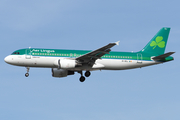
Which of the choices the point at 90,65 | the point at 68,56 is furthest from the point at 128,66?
the point at 68,56

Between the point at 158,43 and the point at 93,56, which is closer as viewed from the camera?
the point at 93,56

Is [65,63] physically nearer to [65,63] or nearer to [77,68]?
[65,63]

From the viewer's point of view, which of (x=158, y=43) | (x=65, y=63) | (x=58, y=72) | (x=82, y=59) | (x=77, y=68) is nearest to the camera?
(x=65, y=63)

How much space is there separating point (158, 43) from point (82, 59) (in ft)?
45.5

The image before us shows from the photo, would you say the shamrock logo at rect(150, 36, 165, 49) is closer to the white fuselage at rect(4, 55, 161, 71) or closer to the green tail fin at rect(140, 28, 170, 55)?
the green tail fin at rect(140, 28, 170, 55)

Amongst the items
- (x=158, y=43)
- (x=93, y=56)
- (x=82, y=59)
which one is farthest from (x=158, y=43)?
(x=82, y=59)

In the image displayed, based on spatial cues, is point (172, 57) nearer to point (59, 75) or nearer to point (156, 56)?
point (156, 56)

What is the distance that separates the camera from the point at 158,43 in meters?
50.2

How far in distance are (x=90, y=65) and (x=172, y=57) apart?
12343 millimetres

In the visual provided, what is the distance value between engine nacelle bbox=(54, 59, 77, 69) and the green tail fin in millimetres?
12421

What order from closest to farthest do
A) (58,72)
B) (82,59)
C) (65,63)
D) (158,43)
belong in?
(65,63), (82,59), (58,72), (158,43)

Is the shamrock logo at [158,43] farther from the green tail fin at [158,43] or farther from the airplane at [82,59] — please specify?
the airplane at [82,59]

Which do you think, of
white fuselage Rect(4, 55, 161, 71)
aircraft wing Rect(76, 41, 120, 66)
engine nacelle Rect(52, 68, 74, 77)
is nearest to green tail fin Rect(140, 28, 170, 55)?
white fuselage Rect(4, 55, 161, 71)

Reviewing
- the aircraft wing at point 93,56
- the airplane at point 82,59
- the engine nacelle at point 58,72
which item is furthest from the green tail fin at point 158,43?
the engine nacelle at point 58,72
